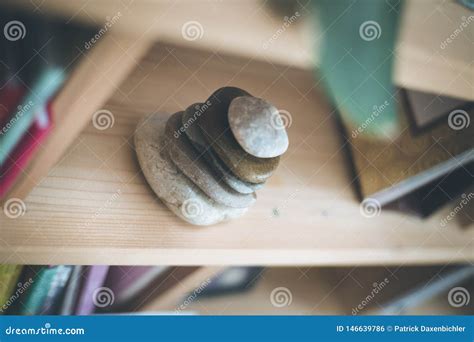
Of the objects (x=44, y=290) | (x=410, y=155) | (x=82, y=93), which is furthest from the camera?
(x=410, y=155)

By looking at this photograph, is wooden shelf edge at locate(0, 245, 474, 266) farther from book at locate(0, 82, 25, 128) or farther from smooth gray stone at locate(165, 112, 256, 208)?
book at locate(0, 82, 25, 128)

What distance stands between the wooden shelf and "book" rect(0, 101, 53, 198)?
0.03m

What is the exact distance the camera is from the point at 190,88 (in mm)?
618

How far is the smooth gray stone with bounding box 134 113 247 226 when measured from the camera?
50cm

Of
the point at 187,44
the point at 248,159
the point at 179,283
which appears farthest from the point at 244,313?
the point at 187,44

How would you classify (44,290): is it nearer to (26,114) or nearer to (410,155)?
(26,114)

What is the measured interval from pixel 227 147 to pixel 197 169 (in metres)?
0.04

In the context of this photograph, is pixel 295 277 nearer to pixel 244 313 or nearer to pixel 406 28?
pixel 244 313

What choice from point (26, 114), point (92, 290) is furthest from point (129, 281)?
point (26, 114)

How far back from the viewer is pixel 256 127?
0.46 meters

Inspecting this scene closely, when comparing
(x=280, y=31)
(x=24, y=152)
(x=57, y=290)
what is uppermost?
(x=280, y=31)

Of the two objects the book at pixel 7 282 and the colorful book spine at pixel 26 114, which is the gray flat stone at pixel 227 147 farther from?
the book at pixel 7 282

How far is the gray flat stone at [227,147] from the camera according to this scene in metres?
0.48

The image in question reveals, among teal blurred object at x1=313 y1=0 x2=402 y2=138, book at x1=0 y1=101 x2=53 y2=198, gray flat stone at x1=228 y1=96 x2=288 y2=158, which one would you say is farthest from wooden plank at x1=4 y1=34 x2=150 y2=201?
teal blurred object at x1=313 y1=0 x2=402 y2=138
